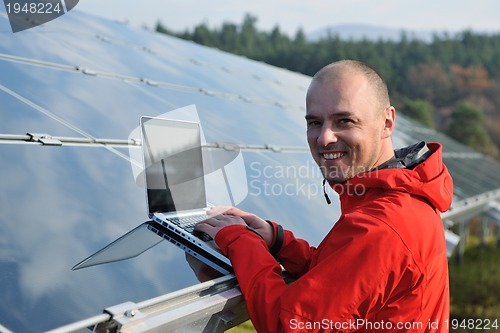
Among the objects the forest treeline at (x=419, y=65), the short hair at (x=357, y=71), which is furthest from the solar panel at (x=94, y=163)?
the forest treeline at (x=419, y=65)

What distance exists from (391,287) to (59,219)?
1.53 meters

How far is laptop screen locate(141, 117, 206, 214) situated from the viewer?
2.99 meters

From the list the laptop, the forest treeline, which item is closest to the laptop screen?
the laptop

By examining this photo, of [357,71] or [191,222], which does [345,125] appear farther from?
[191,222]

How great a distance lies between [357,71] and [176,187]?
1.16 m

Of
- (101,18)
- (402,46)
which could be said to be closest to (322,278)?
(101,18)

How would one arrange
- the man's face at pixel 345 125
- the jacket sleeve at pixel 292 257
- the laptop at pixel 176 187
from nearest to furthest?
the man's face at pixel 345 125 → the laptop at pixel 176 187 → the jacket sleeve at pixel 292 257

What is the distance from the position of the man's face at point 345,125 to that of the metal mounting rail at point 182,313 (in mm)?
773

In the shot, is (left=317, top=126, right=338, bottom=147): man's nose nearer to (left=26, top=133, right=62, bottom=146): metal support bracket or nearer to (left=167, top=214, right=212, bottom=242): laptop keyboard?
(left=167, top=214, right=212, bottom=242): laptop keyboard

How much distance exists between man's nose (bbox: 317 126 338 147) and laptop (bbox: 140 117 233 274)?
0.75m

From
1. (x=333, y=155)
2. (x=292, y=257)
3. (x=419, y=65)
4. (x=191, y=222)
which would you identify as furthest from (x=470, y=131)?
(x=191, y=222)

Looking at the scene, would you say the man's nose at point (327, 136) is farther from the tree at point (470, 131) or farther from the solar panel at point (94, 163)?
the tree at point (470, 131)

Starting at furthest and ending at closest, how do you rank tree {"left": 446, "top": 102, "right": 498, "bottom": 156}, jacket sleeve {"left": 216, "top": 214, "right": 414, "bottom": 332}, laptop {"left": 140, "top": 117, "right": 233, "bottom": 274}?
tree {"left": 446, "top": 102, "right": 498, "bottom": 156}, laptop {"left": 140, "top": 117, "right": 233, "bottom": 274}, jacket sleeve {"left": 216, "top": 214, "right": 414, "bottom": 332}

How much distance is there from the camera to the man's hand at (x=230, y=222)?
2822mm
